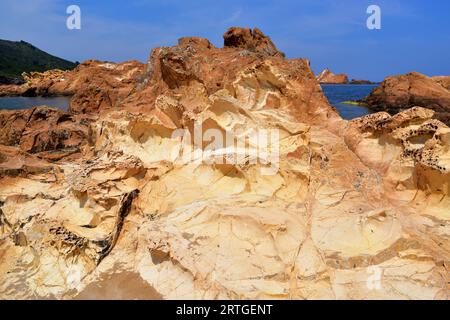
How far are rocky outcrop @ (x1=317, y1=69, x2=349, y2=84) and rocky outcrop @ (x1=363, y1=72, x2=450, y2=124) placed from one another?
5347 centimetres

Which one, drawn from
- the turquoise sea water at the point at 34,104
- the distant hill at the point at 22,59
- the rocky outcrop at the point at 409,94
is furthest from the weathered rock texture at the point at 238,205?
the distant hill at the point at 22,59

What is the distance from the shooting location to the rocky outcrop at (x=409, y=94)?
2467cm

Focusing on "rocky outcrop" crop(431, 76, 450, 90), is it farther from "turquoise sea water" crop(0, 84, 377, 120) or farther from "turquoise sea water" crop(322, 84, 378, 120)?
"turquoise sea water" crop(0, 84, 377, 120)

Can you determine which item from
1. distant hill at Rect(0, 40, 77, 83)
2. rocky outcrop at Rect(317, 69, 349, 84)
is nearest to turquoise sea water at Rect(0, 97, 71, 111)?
distant hill at Rect(0, 40, 77, 83)

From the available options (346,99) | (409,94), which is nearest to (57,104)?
(409,94)

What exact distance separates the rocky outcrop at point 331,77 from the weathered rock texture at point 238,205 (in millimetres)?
78635

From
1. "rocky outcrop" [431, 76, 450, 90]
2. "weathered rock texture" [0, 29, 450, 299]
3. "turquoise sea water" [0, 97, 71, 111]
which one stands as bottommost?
"weathered rock texture" [0, 29, 450, 299]

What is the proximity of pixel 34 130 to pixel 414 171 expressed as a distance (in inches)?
325

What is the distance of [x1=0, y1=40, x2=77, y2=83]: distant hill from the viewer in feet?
212

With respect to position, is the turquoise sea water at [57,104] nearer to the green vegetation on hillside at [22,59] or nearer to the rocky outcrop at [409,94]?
the rocky outcrop at [409,94]

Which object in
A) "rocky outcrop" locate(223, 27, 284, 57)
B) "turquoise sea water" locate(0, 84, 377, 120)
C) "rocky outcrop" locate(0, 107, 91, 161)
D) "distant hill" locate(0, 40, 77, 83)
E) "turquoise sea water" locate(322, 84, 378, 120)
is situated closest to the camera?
"rocky outcrop" locate(0, 107, 91, 161)

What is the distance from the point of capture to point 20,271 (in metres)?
3.98
